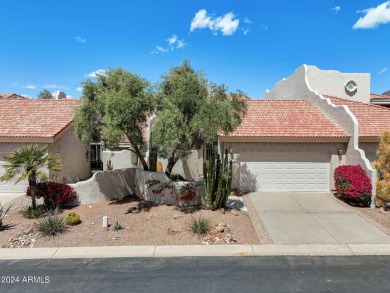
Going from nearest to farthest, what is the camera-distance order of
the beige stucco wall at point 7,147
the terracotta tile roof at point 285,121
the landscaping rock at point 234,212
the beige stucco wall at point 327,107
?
1. the landscaping rock at point 234,212
2. the beige stucco wall at point 327,107
3. the beige stucco wall at point 7,147
4. the terracotta tile roof at point 285,121

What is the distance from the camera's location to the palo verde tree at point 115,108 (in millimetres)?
9703

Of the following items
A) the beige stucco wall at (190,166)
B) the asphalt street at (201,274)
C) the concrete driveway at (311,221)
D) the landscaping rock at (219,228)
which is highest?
the beige stucco wall at (190,166)

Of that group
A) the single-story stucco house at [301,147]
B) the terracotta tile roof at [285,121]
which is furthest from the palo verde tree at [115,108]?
the terracotta tile roof at [285,121]

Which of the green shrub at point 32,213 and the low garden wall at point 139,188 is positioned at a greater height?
the low garden wall at point 139,188

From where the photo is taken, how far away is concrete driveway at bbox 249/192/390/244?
884 cm

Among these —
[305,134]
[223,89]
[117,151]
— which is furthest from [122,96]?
[117,151]

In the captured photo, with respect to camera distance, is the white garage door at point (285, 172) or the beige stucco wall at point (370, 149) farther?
the white garage door at point (285, 172)

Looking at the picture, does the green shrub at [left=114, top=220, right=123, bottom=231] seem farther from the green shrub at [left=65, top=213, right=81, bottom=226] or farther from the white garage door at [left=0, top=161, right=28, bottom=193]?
the white garage door at [left=0, top=161, right=28, bottom=193]

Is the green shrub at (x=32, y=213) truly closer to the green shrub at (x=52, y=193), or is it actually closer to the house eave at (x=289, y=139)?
the green shrub at (x=52, y=193)

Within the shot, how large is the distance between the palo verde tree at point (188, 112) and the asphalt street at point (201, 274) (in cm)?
434

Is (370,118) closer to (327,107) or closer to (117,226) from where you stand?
(327,107)

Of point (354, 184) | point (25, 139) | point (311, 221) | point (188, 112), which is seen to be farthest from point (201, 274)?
point (25, 139)

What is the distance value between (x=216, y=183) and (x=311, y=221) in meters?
4.17

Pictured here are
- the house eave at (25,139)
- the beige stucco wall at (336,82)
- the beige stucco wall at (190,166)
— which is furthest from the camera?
the beige stucco wall at (336,82)
